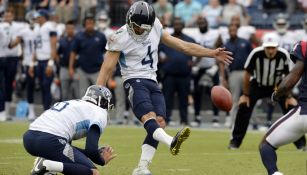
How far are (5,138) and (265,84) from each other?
3968 millimetres

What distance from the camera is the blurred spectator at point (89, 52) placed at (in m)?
17.0

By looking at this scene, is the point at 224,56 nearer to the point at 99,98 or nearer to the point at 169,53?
the point at 99,98

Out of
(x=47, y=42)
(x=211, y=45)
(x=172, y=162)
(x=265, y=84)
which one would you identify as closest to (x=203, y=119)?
(x=211, y=45)

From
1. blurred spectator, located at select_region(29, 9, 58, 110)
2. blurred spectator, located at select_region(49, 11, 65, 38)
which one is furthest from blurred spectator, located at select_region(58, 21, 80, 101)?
blurred spectator, located at select_region(49, 11, 65, 38)

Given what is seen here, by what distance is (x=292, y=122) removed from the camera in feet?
25.2

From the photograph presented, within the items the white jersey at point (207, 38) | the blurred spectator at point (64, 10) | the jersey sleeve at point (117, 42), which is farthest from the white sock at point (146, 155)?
the blurred spectator at point (64, 10)

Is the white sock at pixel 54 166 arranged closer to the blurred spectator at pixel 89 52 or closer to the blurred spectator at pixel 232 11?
the blurred spectator at pixel 89 52

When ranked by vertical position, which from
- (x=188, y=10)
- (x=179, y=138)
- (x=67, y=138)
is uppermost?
(x=67, y=138)

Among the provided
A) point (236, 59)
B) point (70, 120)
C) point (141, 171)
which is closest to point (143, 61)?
point (141, 171)

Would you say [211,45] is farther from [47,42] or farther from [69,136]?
[69,136]

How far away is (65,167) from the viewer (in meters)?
7.59

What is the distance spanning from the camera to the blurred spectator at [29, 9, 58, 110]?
57.8 feet

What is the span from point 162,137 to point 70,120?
133cm

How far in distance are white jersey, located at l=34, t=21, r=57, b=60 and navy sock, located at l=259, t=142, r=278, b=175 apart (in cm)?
1043
